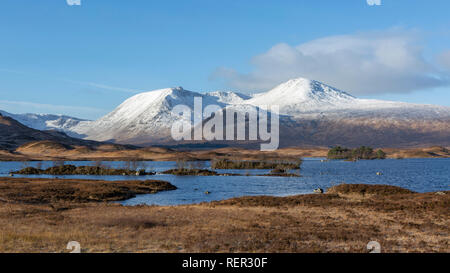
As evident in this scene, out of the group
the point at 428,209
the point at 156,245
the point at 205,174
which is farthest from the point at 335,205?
the point at 205,174

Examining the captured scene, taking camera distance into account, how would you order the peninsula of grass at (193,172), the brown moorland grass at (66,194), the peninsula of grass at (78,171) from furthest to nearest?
1. the peninsula of grass at (78,171)
2. the peninsula of grass at (193,172)
3. the brown moorland grass at (66,194)

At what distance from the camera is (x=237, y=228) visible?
3155cm

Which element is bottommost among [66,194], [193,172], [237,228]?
[193,172]

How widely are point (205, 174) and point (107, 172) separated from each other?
28.7 meters

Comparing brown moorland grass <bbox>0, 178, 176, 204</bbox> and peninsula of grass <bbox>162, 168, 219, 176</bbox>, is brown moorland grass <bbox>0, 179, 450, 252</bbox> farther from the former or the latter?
peninsula of grass <bbox>162, 168, 219, 176</bbox>

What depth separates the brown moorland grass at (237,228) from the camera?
24.5m

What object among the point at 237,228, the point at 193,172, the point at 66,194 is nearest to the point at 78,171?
the point at 193,172

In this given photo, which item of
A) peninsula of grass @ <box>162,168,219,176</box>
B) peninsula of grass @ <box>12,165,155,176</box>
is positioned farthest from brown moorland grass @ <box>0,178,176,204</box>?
peninsula of grass @ <box>12,165,155,176</box>

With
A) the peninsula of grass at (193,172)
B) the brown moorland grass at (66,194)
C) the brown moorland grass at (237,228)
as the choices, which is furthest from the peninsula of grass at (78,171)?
the brown moorland grass at (237,228)

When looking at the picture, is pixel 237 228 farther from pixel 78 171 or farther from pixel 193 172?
pixel 78 171

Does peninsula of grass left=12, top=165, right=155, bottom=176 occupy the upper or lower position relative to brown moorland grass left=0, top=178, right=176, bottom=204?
lower

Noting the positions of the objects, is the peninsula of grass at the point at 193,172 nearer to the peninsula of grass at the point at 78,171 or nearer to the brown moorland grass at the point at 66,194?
the peninsula of grass at the point at 78,171

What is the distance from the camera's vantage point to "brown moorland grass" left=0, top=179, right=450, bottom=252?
2455 cm
